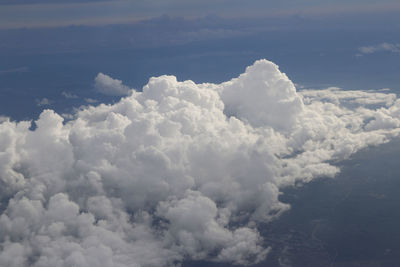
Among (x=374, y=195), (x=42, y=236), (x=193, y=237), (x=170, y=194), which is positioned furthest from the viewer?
(x=374, y=195)

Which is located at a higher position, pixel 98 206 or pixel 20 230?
pixel 98 206

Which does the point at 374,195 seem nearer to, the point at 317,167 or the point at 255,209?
the point at 317,167

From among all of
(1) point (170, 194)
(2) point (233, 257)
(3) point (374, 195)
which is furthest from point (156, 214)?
(3) point (374, 195)

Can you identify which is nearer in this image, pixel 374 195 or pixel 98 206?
pixel 98 206

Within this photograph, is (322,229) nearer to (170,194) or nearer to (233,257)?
(233,257)

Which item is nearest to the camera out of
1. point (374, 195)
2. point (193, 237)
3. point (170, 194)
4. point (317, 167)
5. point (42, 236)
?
point (42, 236)

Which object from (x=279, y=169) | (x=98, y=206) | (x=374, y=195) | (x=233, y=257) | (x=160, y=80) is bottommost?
(x=233, y=257)

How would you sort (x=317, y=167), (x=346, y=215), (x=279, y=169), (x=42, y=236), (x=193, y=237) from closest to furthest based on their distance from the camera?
(x=42, y=236) < (x=193, y=237) < (x=346, y=215) < (x=279, y=169) < (x=317, y=167)

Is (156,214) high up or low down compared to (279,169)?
down

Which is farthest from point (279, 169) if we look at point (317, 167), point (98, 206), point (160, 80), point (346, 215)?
point (98, 206)
